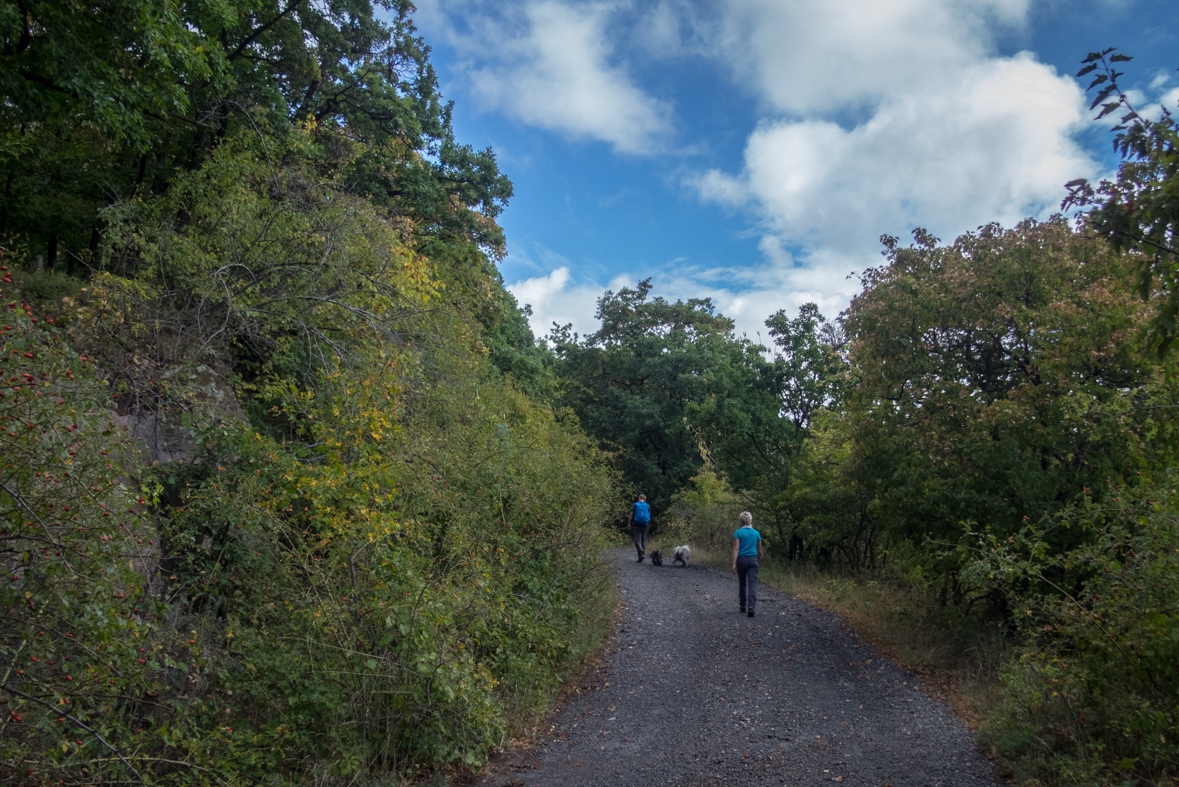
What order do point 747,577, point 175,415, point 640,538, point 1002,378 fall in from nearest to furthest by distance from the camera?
point 175,415
point 1002,378
point 747,577
point 640,538

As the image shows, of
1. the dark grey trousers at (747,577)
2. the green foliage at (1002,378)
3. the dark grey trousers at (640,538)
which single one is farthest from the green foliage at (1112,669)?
the dark grey trousers at (640,538)

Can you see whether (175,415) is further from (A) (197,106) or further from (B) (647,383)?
(B) (647,383)

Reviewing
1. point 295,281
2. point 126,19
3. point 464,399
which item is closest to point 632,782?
point 464,399

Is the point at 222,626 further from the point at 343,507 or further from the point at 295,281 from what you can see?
the point at 295,281

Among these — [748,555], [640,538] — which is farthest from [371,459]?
[640,538]

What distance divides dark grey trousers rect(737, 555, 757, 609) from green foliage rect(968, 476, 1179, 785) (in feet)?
17.2

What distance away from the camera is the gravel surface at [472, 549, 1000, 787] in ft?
17.8

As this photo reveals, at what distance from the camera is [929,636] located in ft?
30.2

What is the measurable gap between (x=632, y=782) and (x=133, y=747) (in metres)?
3.54

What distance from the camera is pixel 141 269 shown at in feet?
30.0

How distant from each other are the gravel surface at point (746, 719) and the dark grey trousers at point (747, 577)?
589 millimetres

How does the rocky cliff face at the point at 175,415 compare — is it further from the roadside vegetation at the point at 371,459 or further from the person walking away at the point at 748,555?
the person walking away at the point at 748,555

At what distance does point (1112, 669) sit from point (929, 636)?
4708mm

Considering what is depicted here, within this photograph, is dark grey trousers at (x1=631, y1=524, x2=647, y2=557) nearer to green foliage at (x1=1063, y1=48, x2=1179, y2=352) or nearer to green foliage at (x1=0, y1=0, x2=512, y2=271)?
green foliage at (x1=0, y1=0, x2=512, y2=271)
